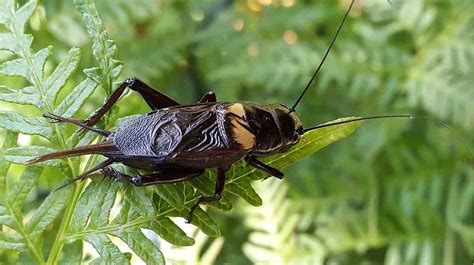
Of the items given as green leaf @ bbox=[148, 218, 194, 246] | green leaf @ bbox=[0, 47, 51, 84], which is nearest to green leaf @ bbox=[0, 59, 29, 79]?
green leaf @ bbox=[0, 47, 51, 84]

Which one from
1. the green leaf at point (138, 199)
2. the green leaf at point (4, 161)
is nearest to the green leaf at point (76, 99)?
the green leaf at point (4, 161)

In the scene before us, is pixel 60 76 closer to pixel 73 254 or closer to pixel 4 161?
pixel 4 161

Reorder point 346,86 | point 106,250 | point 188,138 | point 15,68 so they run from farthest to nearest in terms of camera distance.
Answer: point 346,86 < point 188,138 < point 15,68 < point 106,250

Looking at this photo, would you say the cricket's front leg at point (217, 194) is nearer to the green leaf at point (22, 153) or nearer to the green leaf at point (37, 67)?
the green leaf at point (22, 153)

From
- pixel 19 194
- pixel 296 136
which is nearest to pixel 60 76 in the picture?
pixel 19 194

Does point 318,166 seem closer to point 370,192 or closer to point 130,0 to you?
point 370,192

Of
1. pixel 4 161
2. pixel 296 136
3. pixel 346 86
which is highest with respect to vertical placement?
pixel 346 86
